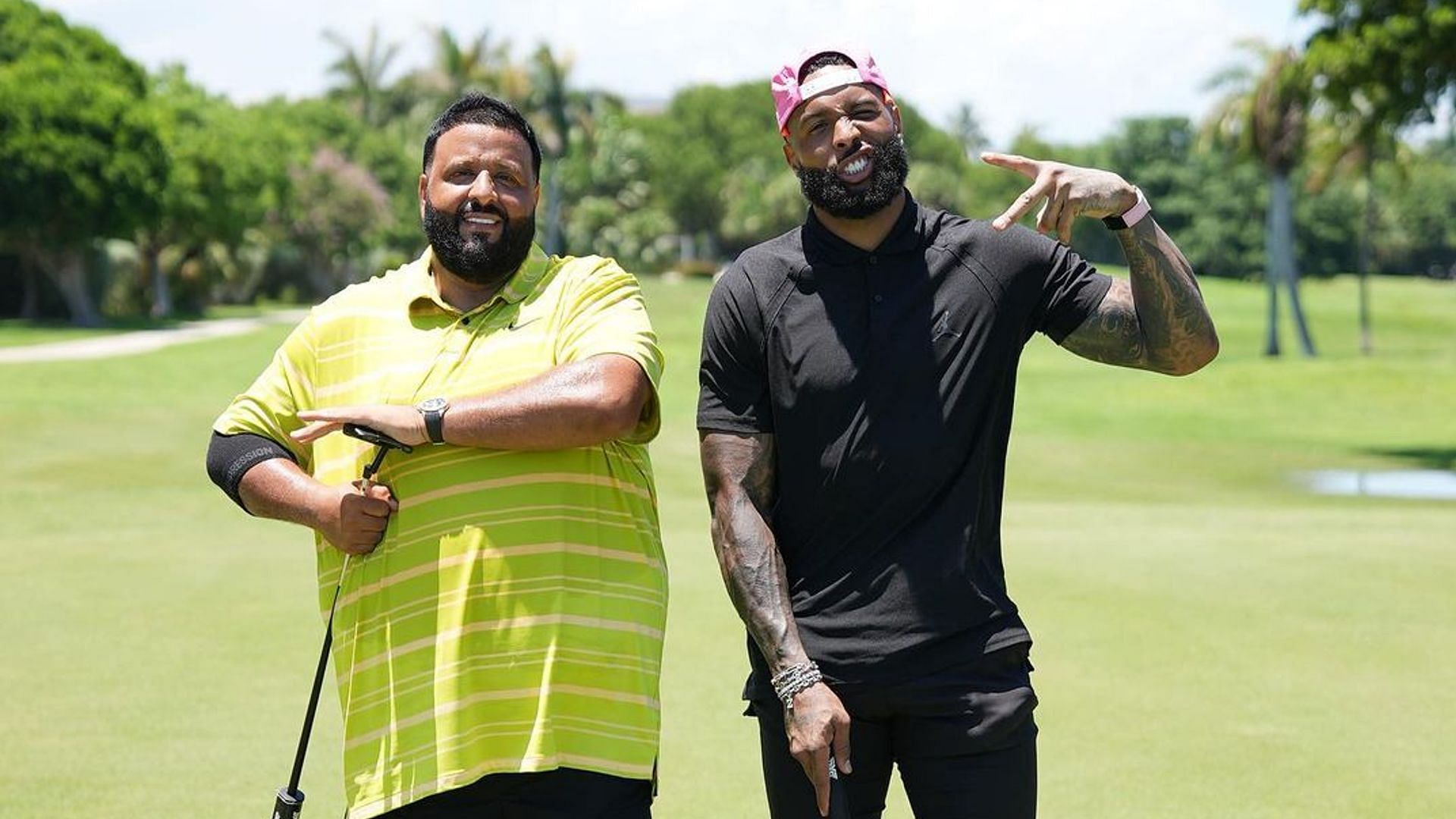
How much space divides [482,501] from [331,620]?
1.47 feet

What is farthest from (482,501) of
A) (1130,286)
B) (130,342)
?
(130,342)

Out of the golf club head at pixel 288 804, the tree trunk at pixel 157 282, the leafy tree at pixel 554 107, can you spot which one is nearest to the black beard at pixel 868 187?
the golf club head at pixel 288 804

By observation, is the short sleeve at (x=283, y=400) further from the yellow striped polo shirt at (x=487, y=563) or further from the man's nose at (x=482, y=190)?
the man's nose at (x=482, y=190)

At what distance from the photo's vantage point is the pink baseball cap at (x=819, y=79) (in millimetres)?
3736

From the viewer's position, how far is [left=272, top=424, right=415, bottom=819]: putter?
3.65m

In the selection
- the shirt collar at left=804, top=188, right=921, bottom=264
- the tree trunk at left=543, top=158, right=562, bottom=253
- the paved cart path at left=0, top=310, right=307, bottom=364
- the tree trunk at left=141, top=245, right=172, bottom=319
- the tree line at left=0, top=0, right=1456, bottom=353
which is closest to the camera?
the shirt collar at left=804, top=188, right=921, bottom=264

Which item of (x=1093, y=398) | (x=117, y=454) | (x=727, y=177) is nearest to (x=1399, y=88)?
(x=1093, y=398)

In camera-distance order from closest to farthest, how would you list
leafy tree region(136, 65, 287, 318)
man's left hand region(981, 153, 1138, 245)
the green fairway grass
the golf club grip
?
man's left hand region(981, 153, 1138, 245), the golf club grip, the green fairway grass, leafy tree region(136, 65, 287, 318)

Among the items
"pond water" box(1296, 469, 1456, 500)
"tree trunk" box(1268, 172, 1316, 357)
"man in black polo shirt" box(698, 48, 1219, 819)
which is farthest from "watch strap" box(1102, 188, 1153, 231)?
"tree trunk" box(1268, 172, 1316, 357)

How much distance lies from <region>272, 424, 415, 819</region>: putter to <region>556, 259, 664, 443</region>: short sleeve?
0.39 m

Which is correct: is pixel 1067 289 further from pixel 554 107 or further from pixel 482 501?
pixel 554 107

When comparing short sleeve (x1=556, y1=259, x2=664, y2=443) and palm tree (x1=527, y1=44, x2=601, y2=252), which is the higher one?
short sleeve (x1=556, y1=259, x2=664, y2=443)

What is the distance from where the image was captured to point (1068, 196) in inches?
141

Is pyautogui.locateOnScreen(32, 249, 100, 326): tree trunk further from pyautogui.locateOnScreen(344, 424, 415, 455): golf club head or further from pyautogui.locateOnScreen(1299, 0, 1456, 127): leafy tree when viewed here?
pyautogui.locateOnScreen(344, 424, 415, 455): golf club head
